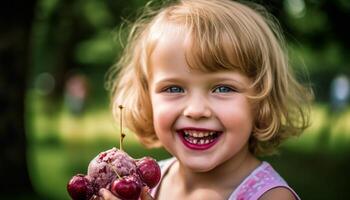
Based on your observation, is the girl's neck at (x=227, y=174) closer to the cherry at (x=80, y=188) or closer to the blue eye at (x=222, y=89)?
the blue eye at (x=222, y=89)

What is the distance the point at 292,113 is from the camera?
309 cm

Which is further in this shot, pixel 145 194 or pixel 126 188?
pixel 145 194

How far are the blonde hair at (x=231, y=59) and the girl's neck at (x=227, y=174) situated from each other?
0.41 ft

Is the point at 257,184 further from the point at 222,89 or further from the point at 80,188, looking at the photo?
the point at 80,188

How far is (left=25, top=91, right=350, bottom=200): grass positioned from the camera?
344 inches

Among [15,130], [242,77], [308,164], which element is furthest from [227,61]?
[308,164]

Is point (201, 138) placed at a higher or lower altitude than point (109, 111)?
higher

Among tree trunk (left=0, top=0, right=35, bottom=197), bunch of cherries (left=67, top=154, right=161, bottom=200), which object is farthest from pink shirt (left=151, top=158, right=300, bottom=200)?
tree trunk (left=0, top=0, right=35, bottom=197)

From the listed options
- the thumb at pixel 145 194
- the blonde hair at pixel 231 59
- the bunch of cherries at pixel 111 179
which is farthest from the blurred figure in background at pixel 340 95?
the bunch of cherries at pixel 111 179

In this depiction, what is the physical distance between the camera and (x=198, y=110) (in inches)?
99.0

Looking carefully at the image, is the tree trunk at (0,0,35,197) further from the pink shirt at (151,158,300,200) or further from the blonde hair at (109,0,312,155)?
the pink shirt at (151,158,300,200)

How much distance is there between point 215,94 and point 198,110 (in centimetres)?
9

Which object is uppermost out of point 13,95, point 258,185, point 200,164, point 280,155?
point 200,164

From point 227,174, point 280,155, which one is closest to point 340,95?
point 280,155
